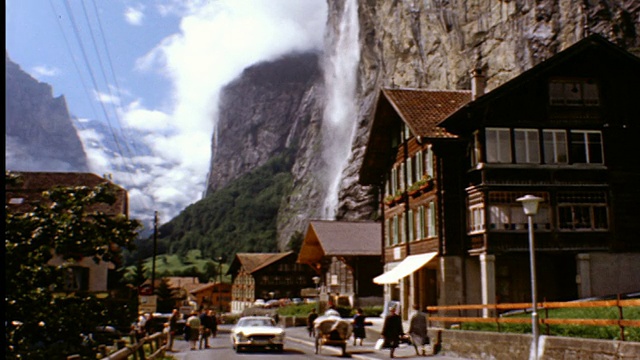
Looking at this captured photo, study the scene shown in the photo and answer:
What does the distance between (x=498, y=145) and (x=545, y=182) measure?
2.66m

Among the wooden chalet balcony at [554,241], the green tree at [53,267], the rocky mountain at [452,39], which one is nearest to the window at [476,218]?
the wooden chalet balcony at [554,241]

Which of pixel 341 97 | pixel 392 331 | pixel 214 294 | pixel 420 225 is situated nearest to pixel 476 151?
pixel 420 225

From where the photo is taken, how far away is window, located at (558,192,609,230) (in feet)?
99.9

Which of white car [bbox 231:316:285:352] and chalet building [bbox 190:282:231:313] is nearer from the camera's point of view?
white car [bbox 231:316:285:352]

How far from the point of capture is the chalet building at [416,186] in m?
32.2

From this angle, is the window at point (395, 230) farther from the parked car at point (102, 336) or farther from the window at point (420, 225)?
the parked car at point (102, 336)

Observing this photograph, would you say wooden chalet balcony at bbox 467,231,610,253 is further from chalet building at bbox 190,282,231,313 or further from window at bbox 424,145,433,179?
chalet building at bbox 190,282,231,313

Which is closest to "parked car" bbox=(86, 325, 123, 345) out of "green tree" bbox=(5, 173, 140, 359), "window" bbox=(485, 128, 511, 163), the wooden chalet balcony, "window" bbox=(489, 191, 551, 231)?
"green tree" bbox=(5, 173, 140, 359)

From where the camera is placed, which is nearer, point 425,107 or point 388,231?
point 425,107

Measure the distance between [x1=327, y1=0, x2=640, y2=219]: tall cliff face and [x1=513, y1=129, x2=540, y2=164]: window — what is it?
20618 mm

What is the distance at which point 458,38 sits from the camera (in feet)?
271

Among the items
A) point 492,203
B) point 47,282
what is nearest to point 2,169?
point 47,282

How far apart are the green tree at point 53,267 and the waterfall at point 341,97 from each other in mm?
115755

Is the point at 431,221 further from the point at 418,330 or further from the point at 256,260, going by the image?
the point at 256,260
